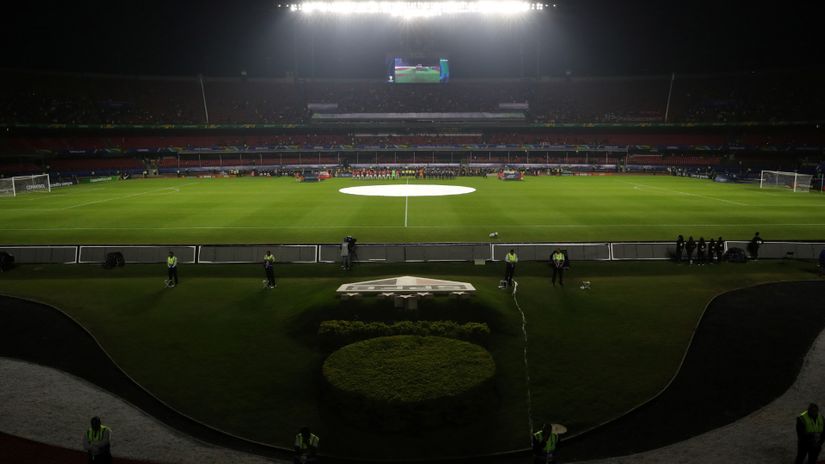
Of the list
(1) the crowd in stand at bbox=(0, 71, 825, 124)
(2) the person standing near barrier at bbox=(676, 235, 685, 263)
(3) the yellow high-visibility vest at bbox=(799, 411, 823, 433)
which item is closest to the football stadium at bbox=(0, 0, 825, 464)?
(3) the yellow high-visibility vest at bbox=(799, 411, 823, 433)

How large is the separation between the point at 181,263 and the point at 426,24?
7435 cm

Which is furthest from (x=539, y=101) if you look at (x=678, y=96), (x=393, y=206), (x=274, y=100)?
(x=393, y=206)

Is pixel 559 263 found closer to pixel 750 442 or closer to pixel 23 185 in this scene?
pixel 750 442

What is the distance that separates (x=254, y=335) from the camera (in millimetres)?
16344

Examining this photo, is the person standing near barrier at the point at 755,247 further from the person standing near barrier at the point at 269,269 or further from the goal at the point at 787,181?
the goal at the point at 787,181

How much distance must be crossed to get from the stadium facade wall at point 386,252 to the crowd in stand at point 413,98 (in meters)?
59.5

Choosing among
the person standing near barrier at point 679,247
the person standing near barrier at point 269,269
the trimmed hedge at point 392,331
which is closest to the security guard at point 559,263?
the trimmed hedge at point 392,331

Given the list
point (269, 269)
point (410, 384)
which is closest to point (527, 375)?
point (410, 384)

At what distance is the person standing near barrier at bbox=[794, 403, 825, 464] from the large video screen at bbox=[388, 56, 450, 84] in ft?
272

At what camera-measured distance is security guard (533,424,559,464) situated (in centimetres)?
945

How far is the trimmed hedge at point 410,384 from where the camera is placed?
1108 centimetres

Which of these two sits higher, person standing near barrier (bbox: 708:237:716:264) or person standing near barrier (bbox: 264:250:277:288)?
person standing near barrier (bbox: 708:237:716:264)

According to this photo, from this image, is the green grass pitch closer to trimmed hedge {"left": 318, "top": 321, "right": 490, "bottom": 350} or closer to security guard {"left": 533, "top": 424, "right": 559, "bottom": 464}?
trimmed hedge {"left": 318, "top": 321, "right": 490, "bottom": 350}

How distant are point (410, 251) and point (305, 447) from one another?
16.1 m
